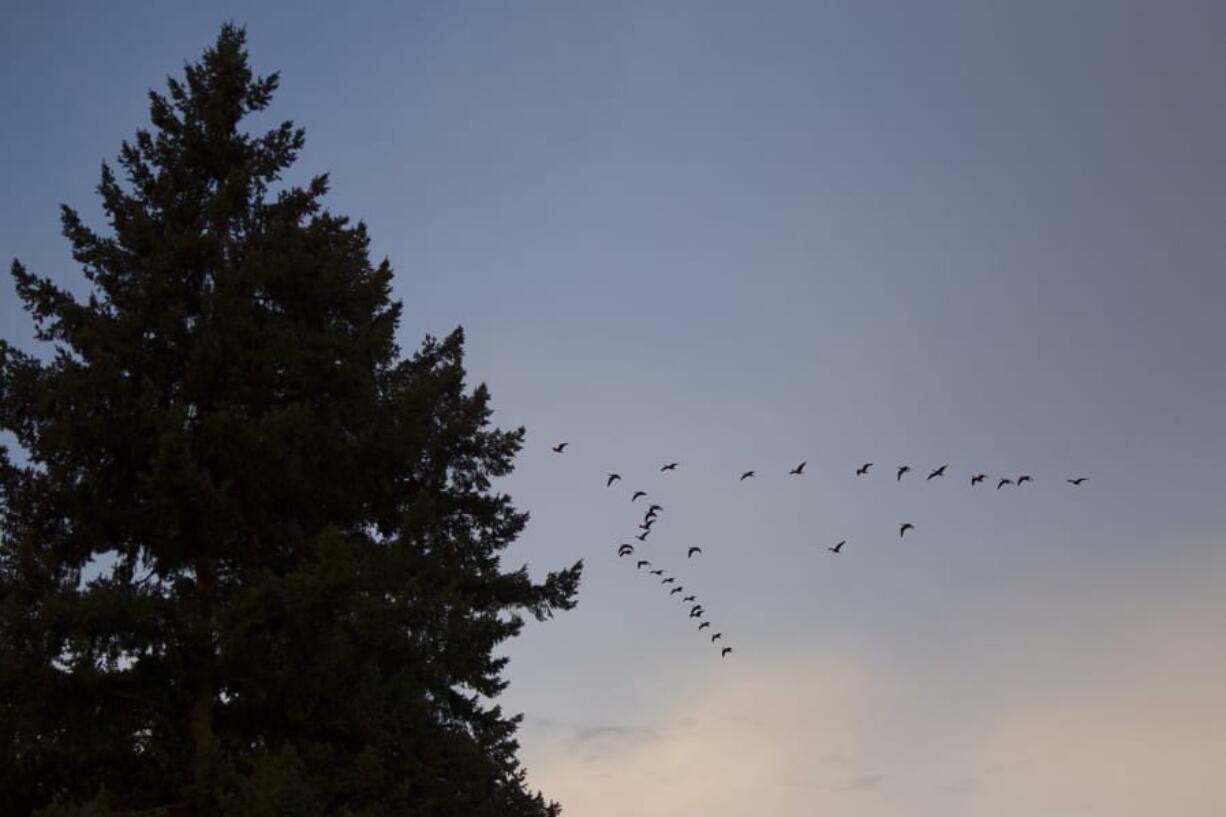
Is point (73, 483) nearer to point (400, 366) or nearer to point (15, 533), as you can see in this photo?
point (15, 533)

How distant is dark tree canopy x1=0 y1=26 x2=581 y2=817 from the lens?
15258 mm

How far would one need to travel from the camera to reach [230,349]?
17.6 m

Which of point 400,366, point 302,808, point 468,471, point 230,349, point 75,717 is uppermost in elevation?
point 400,366

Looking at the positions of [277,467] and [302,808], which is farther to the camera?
[277,467]

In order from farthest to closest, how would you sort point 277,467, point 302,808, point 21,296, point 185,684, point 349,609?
point 21,296
point 277,467
point 185,684
point 349,609
point 302,808

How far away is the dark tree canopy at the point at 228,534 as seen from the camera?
15.3 m

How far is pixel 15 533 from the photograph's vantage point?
17281 mm

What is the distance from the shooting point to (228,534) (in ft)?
56.9

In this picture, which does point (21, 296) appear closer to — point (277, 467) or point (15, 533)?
point (15, 533)

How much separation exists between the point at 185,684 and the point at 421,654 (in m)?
3.43

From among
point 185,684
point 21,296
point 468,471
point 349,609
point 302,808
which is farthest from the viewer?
point 468,471

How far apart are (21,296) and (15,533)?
167 inches

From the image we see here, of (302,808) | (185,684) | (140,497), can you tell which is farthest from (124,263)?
(302,808)

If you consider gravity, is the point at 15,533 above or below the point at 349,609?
above
